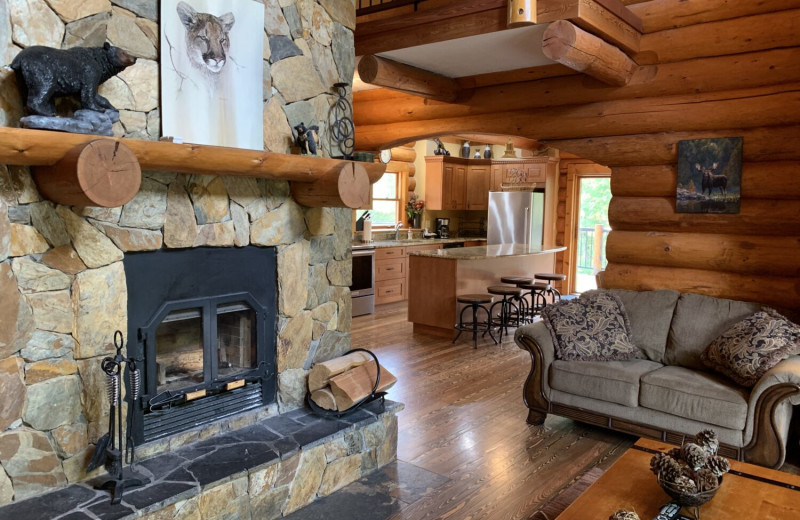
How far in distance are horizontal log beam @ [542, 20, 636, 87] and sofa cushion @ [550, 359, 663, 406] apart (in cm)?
201

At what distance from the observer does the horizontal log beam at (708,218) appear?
4191 millimetres

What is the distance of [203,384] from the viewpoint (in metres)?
3.16

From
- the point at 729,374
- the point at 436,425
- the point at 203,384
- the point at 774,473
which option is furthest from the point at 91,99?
the point at 729,374

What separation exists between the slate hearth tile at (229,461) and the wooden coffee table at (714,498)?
4.77ft

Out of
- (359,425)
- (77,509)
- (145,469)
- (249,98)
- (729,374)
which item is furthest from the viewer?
(729,374)

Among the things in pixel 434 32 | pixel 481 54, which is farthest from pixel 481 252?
pixel 434 32

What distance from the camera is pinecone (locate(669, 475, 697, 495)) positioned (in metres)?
2.21

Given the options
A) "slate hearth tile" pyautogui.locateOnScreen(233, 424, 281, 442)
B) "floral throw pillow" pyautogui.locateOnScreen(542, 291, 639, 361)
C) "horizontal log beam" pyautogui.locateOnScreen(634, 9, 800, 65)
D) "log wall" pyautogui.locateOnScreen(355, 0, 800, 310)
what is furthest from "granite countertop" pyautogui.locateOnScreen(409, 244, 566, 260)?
"slate hearth tile" pyautogui.locateOnScreen(233, 424, 281, 442)

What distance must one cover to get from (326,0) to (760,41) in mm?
2999

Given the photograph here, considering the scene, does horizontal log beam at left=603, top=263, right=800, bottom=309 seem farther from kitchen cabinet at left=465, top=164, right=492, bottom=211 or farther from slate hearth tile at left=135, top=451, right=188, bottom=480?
kitchen cabinet at left=465, top=164, right=492, bottom=211

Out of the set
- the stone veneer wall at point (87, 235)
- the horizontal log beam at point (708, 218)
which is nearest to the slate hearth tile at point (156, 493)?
the stone veneer wall at point (87, 235)

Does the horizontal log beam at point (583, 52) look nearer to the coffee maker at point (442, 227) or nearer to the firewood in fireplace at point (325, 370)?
the firewood in fireplace at point (325, 370)

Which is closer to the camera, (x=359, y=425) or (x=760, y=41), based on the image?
(x=359, y=425)

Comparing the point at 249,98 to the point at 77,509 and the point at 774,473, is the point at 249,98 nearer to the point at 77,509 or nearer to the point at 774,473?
the point at 77,509
